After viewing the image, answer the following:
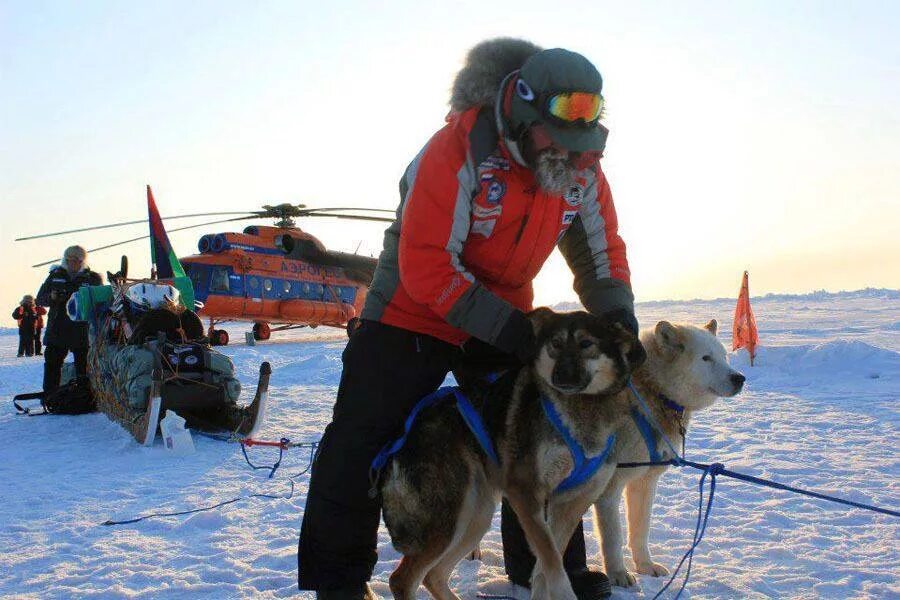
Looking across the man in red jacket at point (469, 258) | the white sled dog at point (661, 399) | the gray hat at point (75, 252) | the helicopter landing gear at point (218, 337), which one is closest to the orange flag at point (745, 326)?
the white sled dog at point (661, 399)

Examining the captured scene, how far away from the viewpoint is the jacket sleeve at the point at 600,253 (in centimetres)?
283

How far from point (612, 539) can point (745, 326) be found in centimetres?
859

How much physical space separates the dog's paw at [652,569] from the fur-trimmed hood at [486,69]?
7.03ft

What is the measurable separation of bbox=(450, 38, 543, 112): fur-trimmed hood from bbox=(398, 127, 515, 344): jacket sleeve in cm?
26

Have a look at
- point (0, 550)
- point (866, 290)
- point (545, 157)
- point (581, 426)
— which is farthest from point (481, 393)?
point (866, 290)

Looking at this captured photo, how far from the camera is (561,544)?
2680mm

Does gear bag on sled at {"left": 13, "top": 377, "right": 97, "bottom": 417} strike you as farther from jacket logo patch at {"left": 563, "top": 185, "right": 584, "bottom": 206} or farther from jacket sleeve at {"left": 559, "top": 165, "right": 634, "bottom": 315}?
jacket logo patch at {"left": 563, "top": 185, "right": 584, "bottom": 206}

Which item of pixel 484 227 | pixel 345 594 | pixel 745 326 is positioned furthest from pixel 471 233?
pixel 745 326

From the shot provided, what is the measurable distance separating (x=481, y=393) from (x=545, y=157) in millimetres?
875

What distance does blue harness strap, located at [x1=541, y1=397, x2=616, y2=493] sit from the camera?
255cm

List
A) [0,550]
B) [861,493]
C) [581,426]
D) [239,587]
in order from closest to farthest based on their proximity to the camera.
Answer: [581,426]
[239,587]
[0,550]
[861,493]

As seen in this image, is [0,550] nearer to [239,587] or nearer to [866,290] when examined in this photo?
[239,587]

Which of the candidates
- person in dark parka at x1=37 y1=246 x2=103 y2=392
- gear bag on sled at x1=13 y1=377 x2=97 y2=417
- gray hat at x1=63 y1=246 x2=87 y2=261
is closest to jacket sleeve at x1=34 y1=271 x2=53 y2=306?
person in dark parka at x1=37 y1=246 x2=103 y2=392

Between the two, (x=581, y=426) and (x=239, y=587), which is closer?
(x=581, y=426)
